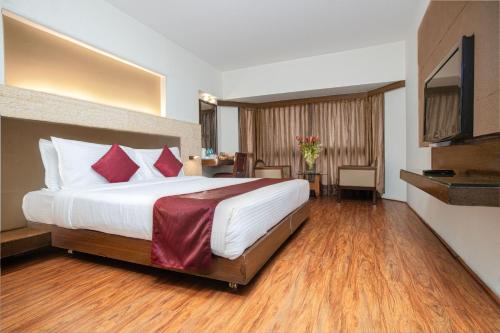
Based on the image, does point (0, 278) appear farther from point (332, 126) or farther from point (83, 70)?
point (332, 126)

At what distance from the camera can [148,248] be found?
5.62ft

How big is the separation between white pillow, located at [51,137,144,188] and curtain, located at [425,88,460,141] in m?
3.08

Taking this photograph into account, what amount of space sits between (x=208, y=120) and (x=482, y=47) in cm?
441

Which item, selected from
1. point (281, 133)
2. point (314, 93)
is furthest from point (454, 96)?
point (281, 133)

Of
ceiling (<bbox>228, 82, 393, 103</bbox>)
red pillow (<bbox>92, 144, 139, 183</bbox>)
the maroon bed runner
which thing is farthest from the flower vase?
the maroon bed runner

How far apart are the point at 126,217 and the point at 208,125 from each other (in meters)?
3.68

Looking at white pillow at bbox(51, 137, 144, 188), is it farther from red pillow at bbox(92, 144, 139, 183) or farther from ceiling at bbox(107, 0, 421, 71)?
ceiling at bbox(107, 0, 421, 71)

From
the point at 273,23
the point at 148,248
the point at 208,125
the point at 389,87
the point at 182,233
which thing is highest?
the point at 273,23

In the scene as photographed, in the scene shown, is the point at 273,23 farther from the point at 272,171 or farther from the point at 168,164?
the point at 272,171

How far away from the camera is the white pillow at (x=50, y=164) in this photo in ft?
7.53

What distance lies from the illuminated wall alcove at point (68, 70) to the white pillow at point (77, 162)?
674 millimetres

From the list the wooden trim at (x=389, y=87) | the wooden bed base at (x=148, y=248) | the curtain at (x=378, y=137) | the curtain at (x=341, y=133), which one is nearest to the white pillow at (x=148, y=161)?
the wooden bed base at (x=148, y=248)

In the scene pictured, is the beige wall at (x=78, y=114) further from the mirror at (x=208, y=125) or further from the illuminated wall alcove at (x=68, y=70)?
the mirror at (x=208, y=125)

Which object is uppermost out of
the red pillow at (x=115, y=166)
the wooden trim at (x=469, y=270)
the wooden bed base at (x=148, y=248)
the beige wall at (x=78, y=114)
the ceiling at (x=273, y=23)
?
the ceiling at (x=273, y=23)
